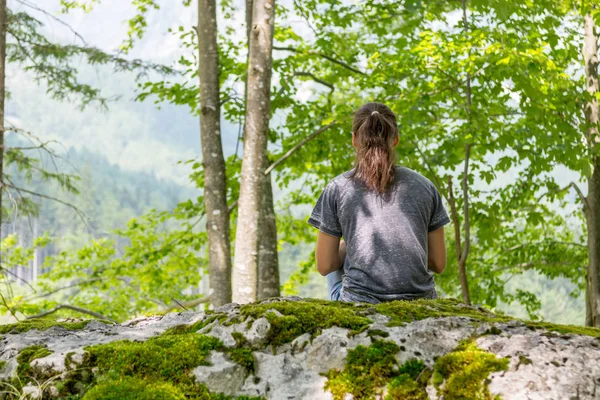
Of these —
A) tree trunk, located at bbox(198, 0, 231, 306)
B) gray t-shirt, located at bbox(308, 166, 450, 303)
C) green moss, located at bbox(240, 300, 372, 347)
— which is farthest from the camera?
tree trunk, located at bbox(198, 0, 231, 306)

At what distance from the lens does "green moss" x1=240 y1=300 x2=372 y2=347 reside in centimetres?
239

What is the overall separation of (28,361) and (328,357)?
3.70 ft

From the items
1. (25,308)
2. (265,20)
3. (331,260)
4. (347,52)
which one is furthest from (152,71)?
(331,260)

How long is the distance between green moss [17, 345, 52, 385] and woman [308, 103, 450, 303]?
1.52 m

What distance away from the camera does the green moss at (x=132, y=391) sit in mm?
2092

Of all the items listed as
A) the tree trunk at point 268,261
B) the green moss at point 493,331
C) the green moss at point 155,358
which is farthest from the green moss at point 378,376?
the tree trunk at point 268,261

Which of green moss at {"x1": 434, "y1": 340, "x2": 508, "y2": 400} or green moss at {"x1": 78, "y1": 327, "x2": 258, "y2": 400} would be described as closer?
green moss at {"x1": 434, "y1": 340, "x2": 508, "y2": 400}

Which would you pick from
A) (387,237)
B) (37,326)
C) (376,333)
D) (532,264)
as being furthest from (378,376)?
(532,264)

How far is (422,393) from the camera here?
205 centimetres

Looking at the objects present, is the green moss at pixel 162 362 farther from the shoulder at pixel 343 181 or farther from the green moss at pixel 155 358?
the shoulder at pixel 343 181

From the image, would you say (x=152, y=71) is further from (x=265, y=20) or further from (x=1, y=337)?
(x=1, y=337)

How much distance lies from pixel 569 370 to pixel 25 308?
1193cm

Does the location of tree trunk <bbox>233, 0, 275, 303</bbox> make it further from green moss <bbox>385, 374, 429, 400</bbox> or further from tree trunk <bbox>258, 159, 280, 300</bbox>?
green moss <bbox>385, 374, 429, 400</bbox>

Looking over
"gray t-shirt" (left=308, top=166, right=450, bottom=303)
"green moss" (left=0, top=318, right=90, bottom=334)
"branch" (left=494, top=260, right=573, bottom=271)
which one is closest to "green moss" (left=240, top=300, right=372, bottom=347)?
"gray t-shirt" (left=308, top=166, right=450, bottom=303)
